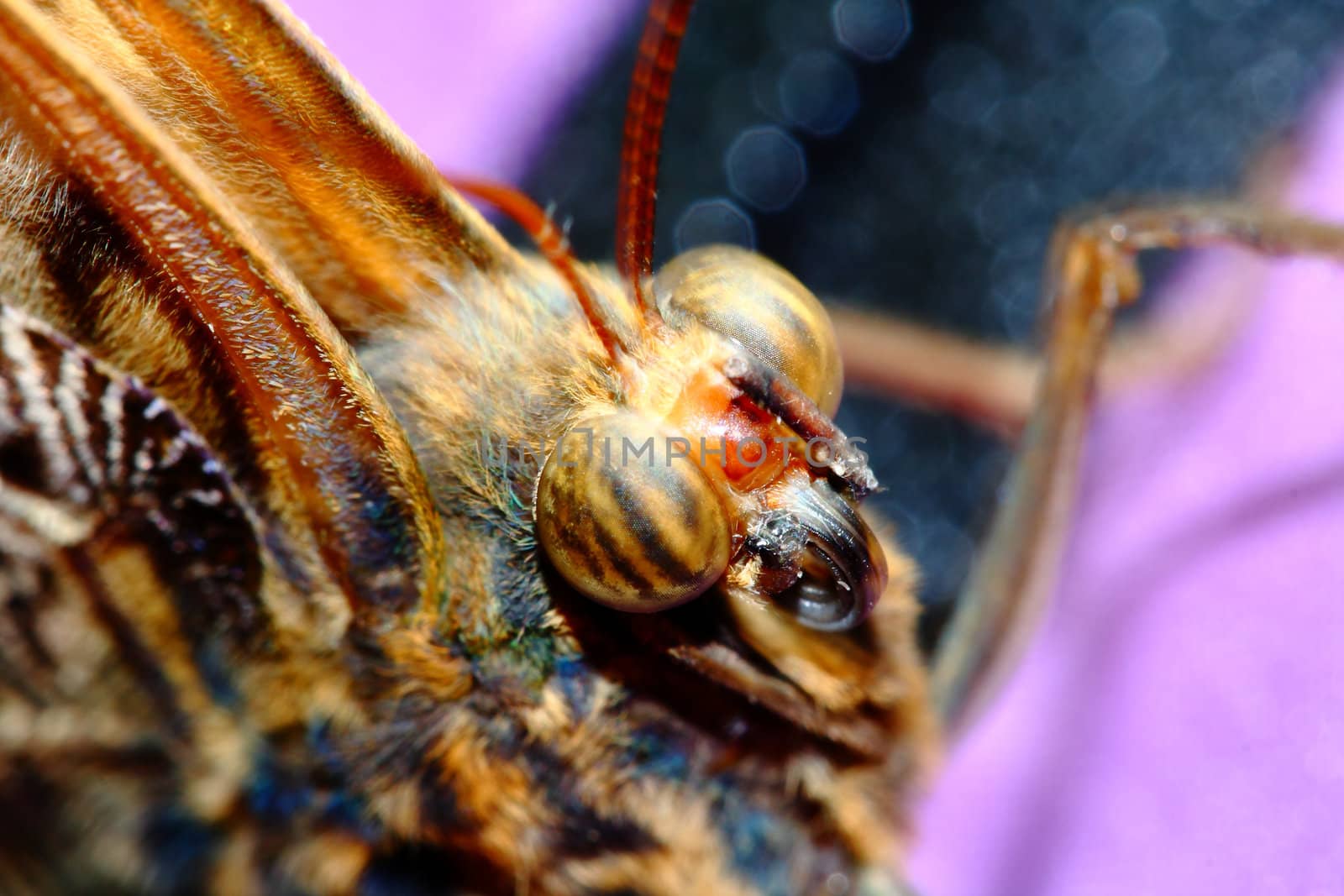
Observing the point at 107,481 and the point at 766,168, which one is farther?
the point at 766,168

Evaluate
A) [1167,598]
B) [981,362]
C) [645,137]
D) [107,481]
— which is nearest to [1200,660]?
[1167,598]

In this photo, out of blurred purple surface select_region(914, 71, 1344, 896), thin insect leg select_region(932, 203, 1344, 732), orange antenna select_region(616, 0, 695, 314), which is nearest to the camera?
orange antenna select_region(616, 0, 695, 314)

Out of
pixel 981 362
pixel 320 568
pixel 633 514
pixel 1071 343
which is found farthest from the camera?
pixel 981 362

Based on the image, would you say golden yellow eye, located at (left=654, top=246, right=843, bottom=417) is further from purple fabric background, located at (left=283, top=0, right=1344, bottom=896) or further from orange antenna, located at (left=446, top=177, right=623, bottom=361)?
purple fabric background, located at (left=283, top=0, right=1344, bottom=896)

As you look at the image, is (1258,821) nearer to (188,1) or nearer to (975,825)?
(975,825)

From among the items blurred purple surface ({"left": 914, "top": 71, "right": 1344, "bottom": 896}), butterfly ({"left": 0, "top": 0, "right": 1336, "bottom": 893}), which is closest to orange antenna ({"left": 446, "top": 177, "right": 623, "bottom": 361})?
butterfly ({"left": 0, "top": 0, "right": 1336, "bottom": 893})

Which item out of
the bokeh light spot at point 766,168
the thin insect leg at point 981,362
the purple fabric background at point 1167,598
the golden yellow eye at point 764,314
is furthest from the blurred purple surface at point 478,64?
the golden yellow eye at point 764,314

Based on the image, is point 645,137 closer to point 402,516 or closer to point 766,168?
point 402,516
